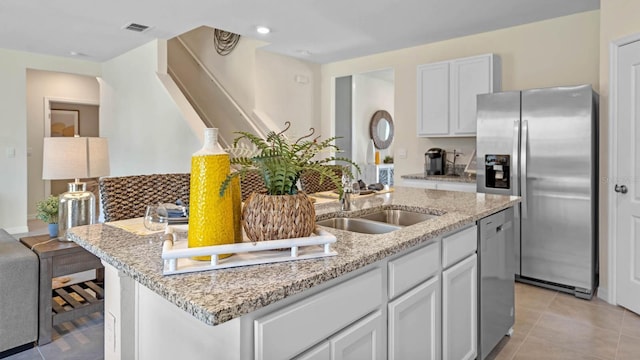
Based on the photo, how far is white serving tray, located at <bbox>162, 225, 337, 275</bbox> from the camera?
97 cm

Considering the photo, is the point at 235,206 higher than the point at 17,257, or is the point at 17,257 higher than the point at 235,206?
the point at 235,206

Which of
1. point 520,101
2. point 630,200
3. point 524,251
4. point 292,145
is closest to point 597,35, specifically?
point 520,101

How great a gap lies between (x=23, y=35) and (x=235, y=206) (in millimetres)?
4970

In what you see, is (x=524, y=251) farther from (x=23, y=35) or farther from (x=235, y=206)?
(x=23, y=35)

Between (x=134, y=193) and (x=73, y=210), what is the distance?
2.23 feet

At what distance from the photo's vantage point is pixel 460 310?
1.84 meters

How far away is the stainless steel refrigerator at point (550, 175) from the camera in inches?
122

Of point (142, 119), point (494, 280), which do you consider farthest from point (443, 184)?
point (142, 119)

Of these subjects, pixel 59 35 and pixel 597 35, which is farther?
pixel 59 35

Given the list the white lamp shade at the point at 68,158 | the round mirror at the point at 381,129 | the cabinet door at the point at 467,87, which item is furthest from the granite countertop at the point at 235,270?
the round mirror at the point at 381,129

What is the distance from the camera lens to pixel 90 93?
7176mm

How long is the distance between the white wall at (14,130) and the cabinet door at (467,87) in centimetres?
540

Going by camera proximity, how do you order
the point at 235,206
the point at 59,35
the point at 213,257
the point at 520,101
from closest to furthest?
the point at 213,257 < the point at 235,206 < the point at 520,101 < the point at 59,35

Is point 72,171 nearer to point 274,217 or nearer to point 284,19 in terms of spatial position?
point 274,217
